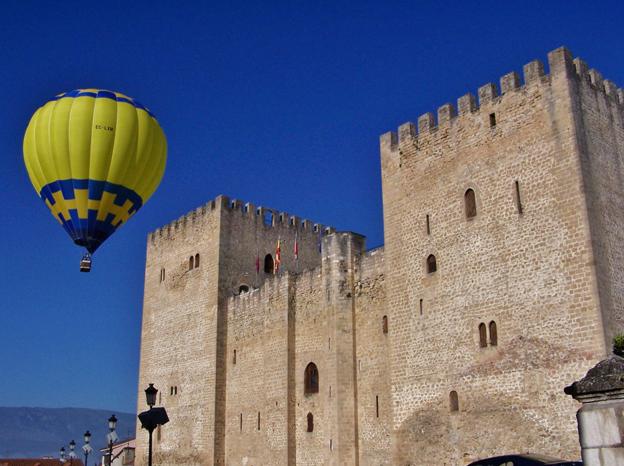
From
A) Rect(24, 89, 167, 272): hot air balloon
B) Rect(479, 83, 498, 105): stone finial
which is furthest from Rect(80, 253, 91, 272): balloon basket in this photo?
Rect(479, 83, 498, 105): stone finial

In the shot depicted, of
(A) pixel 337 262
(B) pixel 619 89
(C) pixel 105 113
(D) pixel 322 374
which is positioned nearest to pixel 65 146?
(C) pixel 105 113

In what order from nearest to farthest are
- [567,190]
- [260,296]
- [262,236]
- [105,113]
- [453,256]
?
[567,190] < [453,256] < [105,113] < [260,296] < [262,236]

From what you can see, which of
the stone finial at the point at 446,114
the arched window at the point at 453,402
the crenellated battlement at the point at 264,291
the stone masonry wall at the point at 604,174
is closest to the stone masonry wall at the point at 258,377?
the crenellated battlement at the point at 264,291

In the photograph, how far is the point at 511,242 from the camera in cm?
1684

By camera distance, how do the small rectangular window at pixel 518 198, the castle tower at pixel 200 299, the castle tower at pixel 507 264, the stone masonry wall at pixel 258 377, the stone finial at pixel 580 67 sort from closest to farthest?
the castle tower at pixel 507 264
the small rectangular window at pixel 518 198
the stone finial at pixel 580 67
the stone masonry wall at pixel 258 377
the castle tower at pixel 200 299

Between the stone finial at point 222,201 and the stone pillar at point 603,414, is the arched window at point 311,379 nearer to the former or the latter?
the stone finial at point 222,201

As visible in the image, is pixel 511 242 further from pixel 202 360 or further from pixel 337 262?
pixel 202 360

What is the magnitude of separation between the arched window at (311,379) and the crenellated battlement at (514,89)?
7605mm

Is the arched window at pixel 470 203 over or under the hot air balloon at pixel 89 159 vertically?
under

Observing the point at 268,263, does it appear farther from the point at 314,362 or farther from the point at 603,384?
the point at 603,384

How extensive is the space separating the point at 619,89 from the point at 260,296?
13.5 meters

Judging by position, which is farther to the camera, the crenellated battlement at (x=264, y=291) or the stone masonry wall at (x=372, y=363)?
the crenellated battlement at (x=264, y=291)

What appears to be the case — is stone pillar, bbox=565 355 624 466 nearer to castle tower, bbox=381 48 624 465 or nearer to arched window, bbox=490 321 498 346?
castle tower, bbox=381 48 624 465

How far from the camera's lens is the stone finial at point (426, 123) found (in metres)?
19.7
